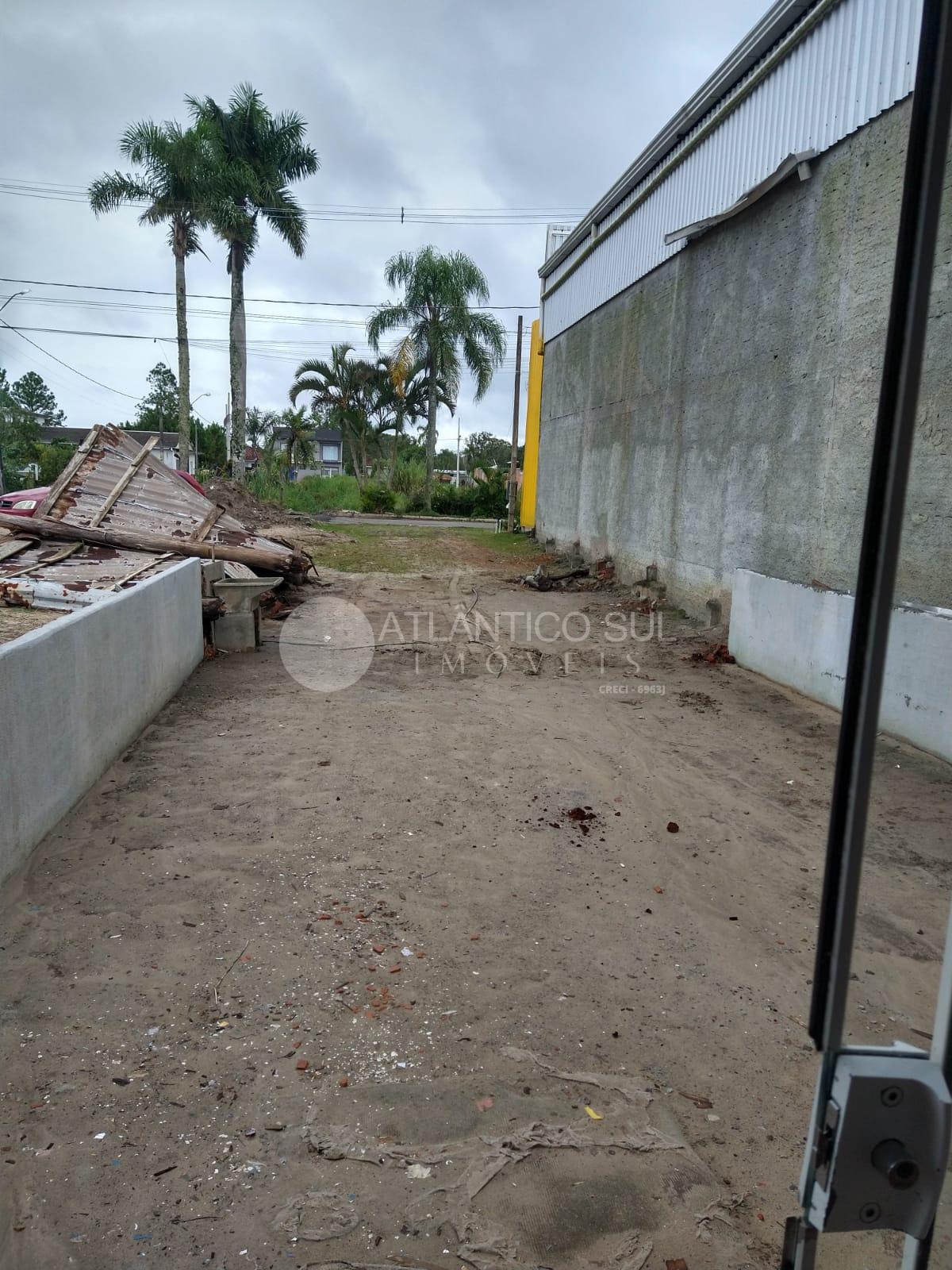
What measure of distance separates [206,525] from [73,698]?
782cm

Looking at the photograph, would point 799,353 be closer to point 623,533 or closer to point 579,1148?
point 623,533

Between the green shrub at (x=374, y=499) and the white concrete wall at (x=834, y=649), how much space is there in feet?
95.0

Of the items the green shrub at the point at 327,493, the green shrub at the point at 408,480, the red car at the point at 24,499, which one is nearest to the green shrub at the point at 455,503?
the green shrub at the point at 408,480

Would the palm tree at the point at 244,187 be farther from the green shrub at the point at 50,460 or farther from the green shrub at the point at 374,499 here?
the green shrub at the point at 50,460

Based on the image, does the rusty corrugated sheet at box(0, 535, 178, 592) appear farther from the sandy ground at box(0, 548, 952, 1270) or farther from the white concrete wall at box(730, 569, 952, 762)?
the white concrete wall at box(730, 569, 952, 762)

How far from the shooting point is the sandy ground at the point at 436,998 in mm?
2314

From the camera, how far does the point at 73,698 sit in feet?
15.6

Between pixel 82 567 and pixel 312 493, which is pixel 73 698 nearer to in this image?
pixel 82 567

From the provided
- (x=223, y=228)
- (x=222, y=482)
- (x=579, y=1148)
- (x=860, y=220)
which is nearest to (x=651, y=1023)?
(x=579, y=1148)

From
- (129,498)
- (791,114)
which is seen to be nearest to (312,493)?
(129,498)

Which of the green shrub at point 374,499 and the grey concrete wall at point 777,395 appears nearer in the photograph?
the grey concrete wall at point 777,395

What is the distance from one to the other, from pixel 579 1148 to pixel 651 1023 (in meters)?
0.73

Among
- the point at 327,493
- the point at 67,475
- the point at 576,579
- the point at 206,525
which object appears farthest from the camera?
the point at 327,493

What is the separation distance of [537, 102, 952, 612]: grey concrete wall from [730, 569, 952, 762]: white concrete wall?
1.04 ft
